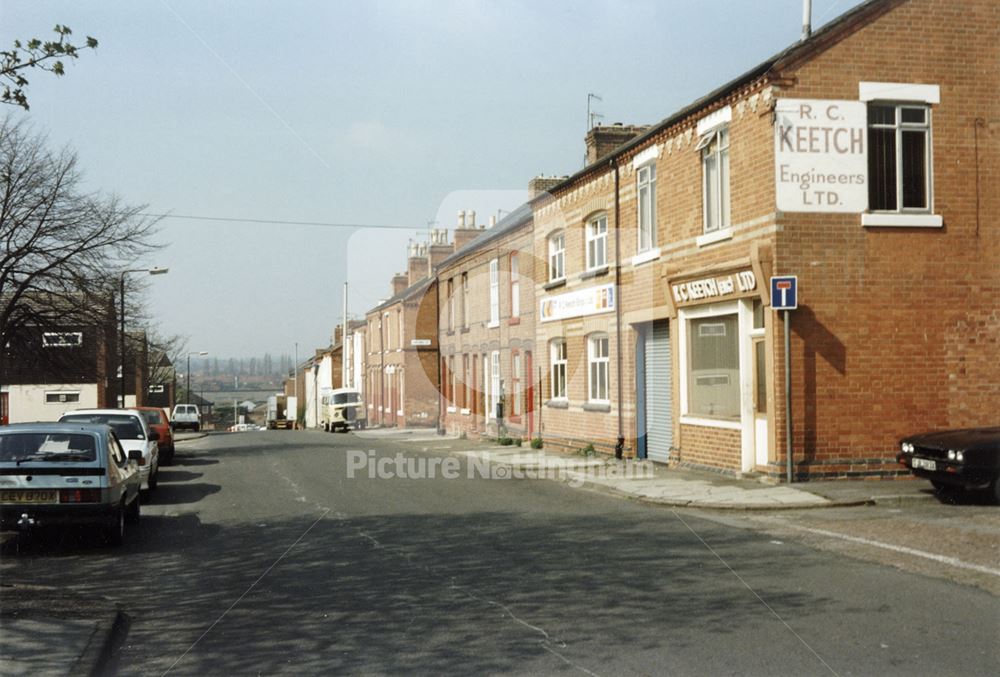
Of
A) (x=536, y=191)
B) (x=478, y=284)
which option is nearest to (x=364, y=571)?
(x=536, y=191)

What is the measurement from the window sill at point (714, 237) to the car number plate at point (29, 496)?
11.9 metres

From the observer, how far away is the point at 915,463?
524 inches

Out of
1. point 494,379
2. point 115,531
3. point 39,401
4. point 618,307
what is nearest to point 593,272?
point 618,307

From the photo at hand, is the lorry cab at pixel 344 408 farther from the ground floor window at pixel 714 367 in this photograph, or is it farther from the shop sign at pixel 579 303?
the ground floor window at pixel 714 367

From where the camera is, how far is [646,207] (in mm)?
20969

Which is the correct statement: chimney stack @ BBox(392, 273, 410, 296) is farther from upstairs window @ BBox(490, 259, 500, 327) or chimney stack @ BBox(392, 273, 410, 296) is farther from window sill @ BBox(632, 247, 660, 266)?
window sill @ BBox(632, 247, 660, 266)

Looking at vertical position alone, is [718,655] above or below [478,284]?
below

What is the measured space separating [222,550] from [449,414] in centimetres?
3035

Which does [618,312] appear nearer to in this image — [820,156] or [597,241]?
[597,241]

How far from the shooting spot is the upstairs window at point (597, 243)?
2347 centimetres

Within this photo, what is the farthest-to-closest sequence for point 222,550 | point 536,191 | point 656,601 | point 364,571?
point 536,191 → point 222,550 → point 364,571 → point 656,601

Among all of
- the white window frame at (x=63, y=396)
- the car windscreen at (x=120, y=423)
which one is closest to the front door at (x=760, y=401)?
the car windscreen at (x=120, y=423)

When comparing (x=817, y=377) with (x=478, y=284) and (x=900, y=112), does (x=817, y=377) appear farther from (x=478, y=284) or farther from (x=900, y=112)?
(x=478, y=284)

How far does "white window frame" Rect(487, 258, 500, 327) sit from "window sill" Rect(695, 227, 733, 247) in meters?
14.8
